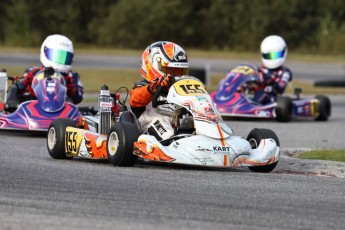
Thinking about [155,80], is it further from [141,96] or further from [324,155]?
[324,155]

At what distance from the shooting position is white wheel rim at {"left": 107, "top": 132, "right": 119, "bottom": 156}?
9.37 m

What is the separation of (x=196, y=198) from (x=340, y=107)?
13.7 metres

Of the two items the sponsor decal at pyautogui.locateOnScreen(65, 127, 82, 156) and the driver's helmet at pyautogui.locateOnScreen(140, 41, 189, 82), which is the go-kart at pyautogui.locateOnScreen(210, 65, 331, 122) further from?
the sponsor decal at pyautogui.locateOnScreen(65, 127, 82, 156)

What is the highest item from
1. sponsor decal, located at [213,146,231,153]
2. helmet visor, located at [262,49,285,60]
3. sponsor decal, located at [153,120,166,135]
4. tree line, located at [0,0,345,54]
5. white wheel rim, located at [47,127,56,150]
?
tree line, located at [0,0,345,54]

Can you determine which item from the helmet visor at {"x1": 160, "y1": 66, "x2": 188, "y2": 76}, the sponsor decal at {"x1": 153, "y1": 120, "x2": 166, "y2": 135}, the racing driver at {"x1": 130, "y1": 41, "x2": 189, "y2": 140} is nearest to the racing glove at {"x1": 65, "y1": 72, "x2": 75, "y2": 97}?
the racing driver at {"x1": 130, "y1": 41, "x2": 189, "y2": 140}

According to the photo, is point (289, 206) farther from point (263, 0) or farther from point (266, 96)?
point (263, 0)

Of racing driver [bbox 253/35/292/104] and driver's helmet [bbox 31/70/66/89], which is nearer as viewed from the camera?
driver's helmet [bbox 31/70/66/89]

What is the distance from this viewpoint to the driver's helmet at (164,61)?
10141 millimetres

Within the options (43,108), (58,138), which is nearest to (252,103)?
(43,108)

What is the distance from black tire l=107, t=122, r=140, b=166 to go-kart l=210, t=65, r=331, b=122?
739cm

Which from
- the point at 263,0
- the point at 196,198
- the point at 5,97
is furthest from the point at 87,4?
the point at 196,198

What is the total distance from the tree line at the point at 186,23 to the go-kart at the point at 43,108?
95.3 feet

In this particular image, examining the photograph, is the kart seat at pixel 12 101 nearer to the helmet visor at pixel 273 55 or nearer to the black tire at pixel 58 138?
the black tire at pixel 58 138

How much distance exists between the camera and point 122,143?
359 inches
